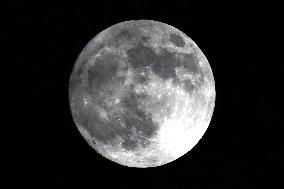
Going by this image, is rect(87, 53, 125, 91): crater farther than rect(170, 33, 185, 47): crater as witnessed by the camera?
No

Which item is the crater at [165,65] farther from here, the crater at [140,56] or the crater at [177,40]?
the crater at [177,40]

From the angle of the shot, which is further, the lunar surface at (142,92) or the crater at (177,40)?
the crater at (177,40)

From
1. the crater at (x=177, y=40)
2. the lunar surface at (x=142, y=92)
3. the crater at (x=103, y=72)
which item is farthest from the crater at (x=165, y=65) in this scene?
the crater at (x=103, y=72)

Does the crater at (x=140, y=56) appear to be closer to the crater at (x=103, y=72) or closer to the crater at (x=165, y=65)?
the crater at (x=165, y=65)

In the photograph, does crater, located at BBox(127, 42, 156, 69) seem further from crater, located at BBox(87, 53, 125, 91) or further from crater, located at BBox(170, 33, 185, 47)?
crater, located at BBox(170, 33, 185, 47)

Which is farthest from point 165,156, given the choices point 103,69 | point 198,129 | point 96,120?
point 103,69

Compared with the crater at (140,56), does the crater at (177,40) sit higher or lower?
higher

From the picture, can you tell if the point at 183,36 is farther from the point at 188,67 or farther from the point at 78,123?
the point at 78,123

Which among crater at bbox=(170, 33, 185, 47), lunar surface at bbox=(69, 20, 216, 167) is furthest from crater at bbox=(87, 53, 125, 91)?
crater at bbox=(170, 33, 185, 47)
